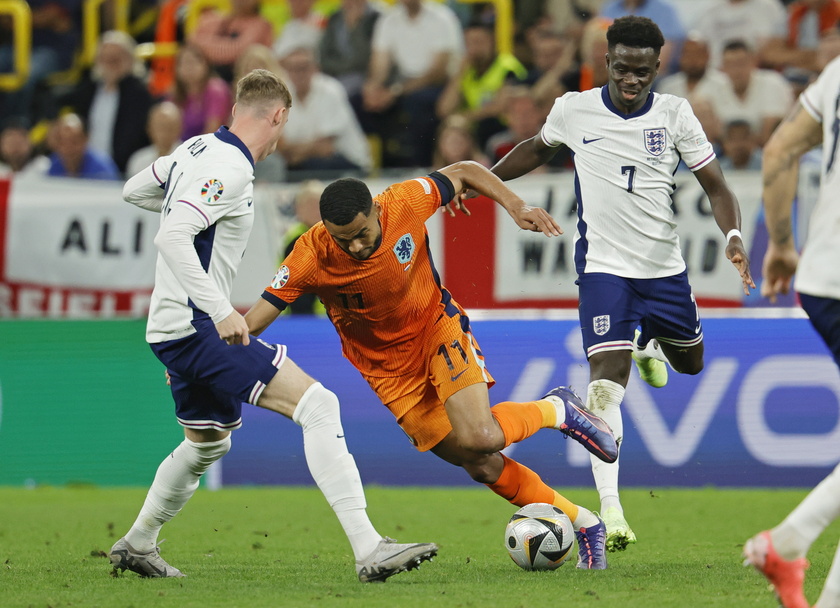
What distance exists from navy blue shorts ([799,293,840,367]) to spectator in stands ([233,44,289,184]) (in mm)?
8338

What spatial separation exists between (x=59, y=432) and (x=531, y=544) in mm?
5690

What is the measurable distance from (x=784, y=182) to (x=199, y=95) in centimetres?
1045

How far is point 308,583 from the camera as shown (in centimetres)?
583

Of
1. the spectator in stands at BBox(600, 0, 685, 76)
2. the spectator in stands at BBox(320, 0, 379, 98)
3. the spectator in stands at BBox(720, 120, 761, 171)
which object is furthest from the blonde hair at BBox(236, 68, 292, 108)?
the spectator in stands at BBox(320, 0, 379, 98)

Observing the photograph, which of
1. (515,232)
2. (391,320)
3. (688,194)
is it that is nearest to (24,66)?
(515,232)

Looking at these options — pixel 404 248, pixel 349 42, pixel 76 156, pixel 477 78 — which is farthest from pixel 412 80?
pixel 404 248

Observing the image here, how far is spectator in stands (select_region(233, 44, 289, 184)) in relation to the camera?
1255cm

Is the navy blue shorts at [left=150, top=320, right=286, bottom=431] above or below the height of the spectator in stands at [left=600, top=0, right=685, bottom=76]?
below

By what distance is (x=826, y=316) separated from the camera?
14.5 feet

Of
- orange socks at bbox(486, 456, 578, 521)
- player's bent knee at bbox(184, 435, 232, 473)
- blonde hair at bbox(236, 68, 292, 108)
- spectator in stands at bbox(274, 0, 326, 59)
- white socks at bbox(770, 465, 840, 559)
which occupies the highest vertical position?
spectator in stands at bbox(274, 0, 326, 59)

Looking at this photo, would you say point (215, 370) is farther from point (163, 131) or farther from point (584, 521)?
point (163, 131)

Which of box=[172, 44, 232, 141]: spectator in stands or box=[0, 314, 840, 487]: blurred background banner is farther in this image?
box=[172, 44, 232, 141]: spectator in stands

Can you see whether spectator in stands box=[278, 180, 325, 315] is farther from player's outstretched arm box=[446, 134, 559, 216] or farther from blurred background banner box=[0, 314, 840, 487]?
player's outstretched arm box=[446, 134, 559, 216]

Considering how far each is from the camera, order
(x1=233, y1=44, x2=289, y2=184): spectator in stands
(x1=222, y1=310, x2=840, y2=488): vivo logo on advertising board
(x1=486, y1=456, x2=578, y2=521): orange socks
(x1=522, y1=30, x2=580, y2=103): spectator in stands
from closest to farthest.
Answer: (x1=486, y1=456, x2=578, y2=521): orange socks, (x1=222, y1=310, x2=840, y2=488): vivo logo on advertising board, (x1=233, y1=44, x2=289, y2=184): spectator in stands, (x1=522, y1=30, x2=580, y2=103): spectator in stands
